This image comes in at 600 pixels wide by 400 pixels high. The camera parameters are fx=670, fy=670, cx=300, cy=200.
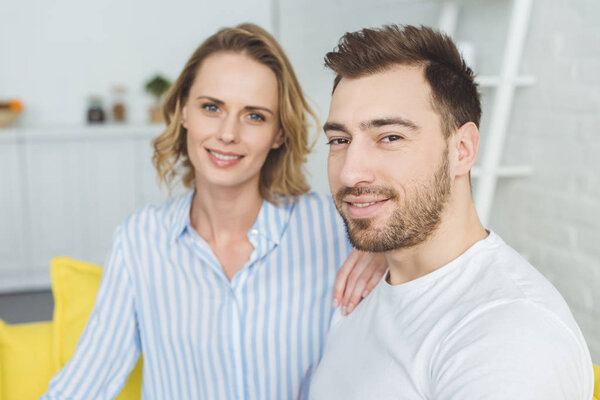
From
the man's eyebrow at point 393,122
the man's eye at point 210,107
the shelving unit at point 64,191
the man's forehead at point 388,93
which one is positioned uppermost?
the man's forehead at point 388,93

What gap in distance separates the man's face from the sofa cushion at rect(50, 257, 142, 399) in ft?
3.06

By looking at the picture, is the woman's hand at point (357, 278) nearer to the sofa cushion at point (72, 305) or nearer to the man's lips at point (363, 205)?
the man's lips at point (363, 205)

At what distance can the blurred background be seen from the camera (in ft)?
7.79

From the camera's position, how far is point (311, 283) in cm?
169

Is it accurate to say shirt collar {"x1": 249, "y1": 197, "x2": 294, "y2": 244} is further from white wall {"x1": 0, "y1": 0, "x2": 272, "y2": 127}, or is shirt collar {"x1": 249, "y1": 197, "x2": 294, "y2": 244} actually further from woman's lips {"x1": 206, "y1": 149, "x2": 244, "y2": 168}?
white wall {"x1": 0, "y1": 0, "x2": 272, "y2": 127}

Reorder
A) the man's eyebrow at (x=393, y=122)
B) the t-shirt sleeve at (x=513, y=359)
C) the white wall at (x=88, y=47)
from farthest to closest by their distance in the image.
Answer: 1. the white wall at (x=88, y=47)
2. the man's eyebrow at (x=393, y=122)
3. the t-shirt sleeve at (x=513, y=359)

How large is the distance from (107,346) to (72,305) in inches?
7.4

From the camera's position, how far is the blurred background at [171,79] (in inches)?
93.5

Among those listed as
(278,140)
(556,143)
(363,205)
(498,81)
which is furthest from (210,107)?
(556,143)

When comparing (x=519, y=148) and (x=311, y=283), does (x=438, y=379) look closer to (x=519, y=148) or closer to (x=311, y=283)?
(x=311, y=283)

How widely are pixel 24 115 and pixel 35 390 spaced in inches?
154

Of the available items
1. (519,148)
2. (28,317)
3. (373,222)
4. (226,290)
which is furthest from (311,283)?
(28,317)

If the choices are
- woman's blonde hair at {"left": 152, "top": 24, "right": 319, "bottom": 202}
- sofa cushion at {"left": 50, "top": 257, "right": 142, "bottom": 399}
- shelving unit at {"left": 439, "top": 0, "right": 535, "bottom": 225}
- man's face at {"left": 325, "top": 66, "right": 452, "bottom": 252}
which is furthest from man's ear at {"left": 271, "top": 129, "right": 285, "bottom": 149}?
shelving unit at {"left": 439, "top": 0, "right": 535, "bottom": 225}

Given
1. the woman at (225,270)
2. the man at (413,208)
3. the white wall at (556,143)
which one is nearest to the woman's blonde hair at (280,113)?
the woman at (225,270)
